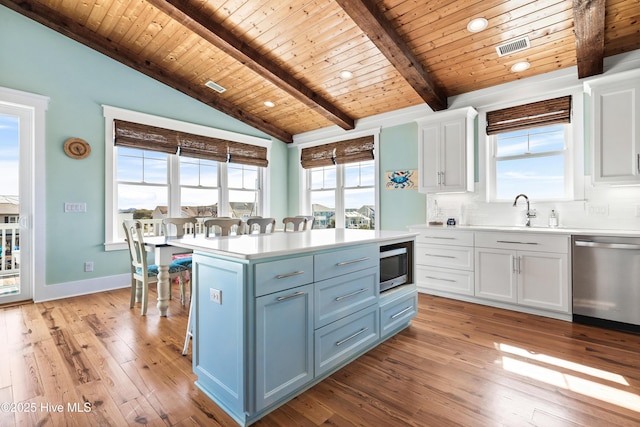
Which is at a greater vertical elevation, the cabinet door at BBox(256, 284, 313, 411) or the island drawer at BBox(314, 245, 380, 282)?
the island drawer at BBox(314, 245, 380, 282)

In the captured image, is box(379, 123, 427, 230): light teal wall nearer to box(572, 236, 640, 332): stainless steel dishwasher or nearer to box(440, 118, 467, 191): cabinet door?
box(440, 118, 467, 191): cabinet door

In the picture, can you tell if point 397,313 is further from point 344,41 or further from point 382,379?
point 344,41

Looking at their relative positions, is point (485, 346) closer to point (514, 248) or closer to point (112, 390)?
point (514, 248)

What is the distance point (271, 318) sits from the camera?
62.8 inches

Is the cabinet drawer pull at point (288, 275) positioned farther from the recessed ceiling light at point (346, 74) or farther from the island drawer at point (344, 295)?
the recessed ceiling light at point (346, 74)

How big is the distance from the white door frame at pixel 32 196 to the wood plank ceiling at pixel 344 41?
1.19 meters

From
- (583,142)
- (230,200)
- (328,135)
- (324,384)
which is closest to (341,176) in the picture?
(328,135)

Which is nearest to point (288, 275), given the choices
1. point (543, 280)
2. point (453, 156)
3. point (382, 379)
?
point (382, 379)

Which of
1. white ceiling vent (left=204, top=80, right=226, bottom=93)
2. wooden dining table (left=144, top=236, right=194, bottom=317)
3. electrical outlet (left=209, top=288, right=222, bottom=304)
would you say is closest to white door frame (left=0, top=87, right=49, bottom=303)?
wooden dining table (left=144, top=236, right=194, bottom=317)

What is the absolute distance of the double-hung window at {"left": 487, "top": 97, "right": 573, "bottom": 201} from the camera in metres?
3.47

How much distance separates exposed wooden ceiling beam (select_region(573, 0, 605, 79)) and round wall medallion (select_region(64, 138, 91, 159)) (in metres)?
5.48

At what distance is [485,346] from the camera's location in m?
2.44

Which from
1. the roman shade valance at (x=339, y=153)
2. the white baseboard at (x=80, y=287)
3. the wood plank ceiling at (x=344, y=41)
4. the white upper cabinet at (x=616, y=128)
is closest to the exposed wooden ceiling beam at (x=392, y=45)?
the wood plank ceiling at (x=344, y=41)

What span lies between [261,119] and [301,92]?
1.68 metres
